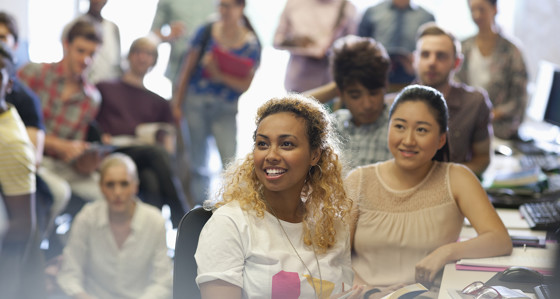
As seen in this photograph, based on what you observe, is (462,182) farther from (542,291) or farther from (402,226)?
(542,291)

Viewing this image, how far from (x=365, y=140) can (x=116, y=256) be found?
4.13 ft

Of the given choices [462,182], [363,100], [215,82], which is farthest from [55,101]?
[462,182]


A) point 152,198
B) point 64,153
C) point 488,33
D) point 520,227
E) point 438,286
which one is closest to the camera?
point 438,286

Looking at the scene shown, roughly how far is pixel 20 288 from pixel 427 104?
1.94m

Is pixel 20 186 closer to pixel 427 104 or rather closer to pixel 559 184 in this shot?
pixel 427 104

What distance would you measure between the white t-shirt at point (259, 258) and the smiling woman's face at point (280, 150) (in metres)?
0.08

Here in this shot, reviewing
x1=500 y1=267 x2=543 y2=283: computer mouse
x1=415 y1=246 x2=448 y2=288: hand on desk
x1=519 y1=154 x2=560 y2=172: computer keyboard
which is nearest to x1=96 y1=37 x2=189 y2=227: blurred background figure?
x1=519 y1=154 x2=560 y2=172: computer keyboard

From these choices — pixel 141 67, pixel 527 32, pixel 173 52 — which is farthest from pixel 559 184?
pixel 527 32

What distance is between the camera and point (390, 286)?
5.88 feet

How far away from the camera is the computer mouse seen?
1.56 m

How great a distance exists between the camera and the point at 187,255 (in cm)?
146

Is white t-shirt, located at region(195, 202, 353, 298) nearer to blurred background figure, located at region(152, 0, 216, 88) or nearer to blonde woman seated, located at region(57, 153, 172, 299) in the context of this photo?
blonde woman seated, located at region(57, 153, 172, 299)

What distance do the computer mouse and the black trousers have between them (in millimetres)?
2353

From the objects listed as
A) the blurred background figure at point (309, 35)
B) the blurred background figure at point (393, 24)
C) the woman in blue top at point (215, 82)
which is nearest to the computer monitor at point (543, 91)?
the blurred background figure at point (393, 24)
